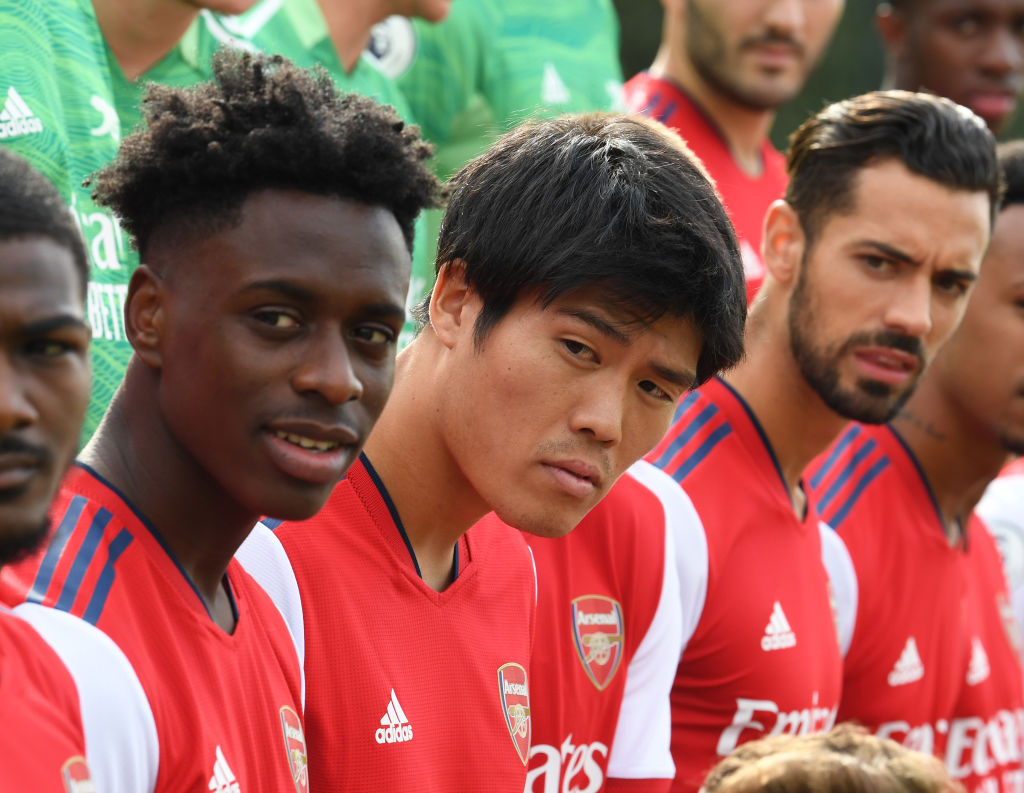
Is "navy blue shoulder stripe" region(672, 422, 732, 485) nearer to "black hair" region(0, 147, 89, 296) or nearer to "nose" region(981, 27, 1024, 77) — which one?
"black hair" region(0, 147, 89, 296)

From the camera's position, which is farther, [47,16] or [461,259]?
[47,16]

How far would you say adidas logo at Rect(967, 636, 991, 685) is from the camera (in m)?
4.95

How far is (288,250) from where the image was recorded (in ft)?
7.38

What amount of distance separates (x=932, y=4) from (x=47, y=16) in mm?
4706

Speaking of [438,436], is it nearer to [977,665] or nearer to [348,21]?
[348,21]

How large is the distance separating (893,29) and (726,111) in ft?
5.46

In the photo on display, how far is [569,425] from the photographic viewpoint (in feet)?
9.09

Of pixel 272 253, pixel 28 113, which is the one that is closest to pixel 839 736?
pixel 272 253

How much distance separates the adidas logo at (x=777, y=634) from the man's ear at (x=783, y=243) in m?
1.04

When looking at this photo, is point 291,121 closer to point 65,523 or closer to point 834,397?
point 65,523

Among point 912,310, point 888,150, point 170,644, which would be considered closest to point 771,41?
point 888,150

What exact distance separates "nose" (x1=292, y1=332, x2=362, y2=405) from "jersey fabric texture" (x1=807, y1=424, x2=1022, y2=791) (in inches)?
106

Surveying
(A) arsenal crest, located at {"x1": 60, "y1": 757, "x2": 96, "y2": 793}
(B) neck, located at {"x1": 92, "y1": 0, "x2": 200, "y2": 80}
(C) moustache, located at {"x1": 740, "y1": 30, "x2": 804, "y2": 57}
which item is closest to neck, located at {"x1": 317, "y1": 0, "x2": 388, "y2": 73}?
(B) neck, located at {"x1": 92, "y1": 0, "x2": 200, "y2": 80}

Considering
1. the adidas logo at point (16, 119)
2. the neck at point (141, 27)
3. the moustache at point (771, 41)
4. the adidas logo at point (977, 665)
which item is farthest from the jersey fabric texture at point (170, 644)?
the moustache at point (771, 41)
